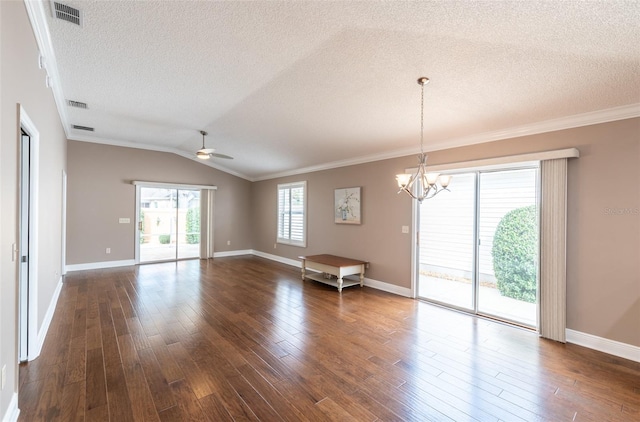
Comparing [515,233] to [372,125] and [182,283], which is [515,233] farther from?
[182,283]

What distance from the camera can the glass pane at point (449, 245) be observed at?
4.19m

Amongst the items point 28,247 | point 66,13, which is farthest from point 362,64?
point 28,247

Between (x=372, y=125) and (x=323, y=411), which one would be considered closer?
(x=323, y=411)

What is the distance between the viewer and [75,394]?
216cm

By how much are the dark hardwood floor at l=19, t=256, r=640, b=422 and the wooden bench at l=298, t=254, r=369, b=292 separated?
2.72ft

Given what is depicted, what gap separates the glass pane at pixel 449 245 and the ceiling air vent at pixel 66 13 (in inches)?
184

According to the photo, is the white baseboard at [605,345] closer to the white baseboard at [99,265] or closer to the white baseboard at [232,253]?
the white baseboard at [232,253]

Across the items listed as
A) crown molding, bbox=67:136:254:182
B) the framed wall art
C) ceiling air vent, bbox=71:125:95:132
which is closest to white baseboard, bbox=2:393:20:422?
the framed wall art

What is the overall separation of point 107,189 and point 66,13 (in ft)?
17.8

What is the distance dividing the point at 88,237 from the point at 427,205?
24.2ft

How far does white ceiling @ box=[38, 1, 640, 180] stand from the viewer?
205cm

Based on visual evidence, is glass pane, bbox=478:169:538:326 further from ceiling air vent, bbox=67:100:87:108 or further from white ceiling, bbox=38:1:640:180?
ceiling air vent, bbox=67:100:87:108

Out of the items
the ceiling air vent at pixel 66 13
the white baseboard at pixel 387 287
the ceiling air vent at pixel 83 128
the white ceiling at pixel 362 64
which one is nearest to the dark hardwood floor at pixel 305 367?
the white baseboard at pixel 387 287

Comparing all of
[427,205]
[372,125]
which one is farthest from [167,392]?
[427,205]
